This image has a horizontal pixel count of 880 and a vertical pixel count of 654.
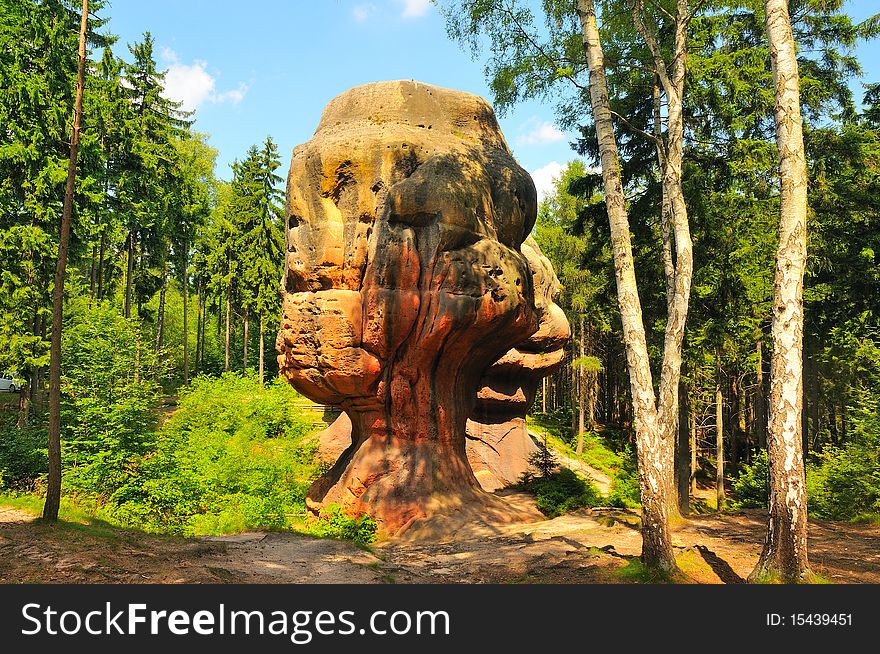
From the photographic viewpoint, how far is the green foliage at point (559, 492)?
14914 mm

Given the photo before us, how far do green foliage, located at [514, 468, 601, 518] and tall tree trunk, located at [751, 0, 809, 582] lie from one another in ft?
27.5

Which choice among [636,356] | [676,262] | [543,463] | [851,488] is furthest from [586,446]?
[636,356]

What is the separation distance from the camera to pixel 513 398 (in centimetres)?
1975

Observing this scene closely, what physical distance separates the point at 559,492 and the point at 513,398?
457cm

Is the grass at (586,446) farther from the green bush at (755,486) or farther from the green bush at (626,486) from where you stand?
the green bush at (755,486)

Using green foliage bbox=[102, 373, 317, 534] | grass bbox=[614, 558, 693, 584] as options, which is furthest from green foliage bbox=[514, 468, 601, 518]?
grass bbox=[614, 558, 693, 584]

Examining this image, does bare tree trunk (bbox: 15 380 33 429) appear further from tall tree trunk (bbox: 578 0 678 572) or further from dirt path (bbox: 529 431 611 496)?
tall tree trunk (bbox: 578 0 678 572)

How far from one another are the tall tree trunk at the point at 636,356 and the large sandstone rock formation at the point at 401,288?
4.35 metres

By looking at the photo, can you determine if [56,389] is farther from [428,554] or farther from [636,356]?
[636,356]

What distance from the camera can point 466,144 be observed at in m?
14.4

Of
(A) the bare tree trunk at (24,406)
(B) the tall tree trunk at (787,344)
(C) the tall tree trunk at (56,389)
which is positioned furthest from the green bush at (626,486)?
(A) the bare tree trunk at (24,406)

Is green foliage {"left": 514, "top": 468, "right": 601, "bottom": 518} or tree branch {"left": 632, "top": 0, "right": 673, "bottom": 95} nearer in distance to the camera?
tree branch {"left": 632, "top": 0, "right": 673, "bottom": 95}

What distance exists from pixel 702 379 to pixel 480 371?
881 cm

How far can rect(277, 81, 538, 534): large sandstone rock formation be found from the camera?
1257cm
